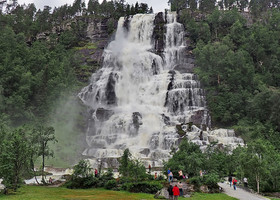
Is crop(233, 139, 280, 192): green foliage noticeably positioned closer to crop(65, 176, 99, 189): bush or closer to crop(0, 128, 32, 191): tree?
crop(65, 176, 99, 189): bush

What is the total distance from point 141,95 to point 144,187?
4127cm

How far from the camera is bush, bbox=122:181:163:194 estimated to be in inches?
930

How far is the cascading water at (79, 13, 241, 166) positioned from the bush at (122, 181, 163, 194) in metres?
17.8

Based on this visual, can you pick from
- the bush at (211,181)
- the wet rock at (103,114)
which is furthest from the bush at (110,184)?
the wet rock at (103,114)

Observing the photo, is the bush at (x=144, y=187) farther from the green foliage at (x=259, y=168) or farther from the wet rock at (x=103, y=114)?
the wet rock at (x=103, y=114)

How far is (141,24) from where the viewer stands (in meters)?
83.7

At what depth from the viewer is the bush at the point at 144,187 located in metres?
23.6

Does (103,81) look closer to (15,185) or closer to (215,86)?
(215,86)

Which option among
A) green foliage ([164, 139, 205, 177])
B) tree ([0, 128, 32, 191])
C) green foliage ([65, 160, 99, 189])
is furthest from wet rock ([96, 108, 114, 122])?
tree ([0, 128, 32, 191])

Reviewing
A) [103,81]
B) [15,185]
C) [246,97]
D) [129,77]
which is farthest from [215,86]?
[15,185]

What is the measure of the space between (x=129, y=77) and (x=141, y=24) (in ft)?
72.7

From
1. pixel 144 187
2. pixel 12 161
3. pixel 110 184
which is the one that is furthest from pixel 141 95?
pixel 12 161

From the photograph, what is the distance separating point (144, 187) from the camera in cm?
2425

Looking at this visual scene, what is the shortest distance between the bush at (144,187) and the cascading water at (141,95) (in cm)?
1781
